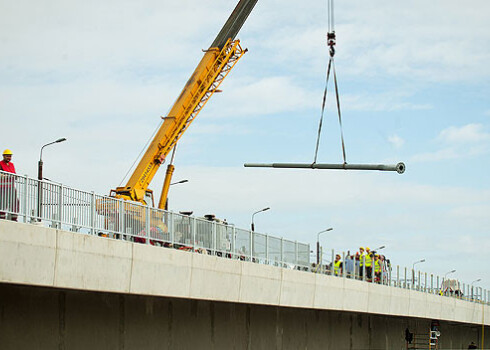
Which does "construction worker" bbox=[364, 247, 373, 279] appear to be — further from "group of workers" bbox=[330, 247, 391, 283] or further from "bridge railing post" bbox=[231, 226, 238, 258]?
"bridge railing post" bbox=[231, 226, 238, 258]

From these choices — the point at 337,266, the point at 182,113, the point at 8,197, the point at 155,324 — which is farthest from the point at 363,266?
the point at 8,197

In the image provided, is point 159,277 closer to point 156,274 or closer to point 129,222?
point 156,274

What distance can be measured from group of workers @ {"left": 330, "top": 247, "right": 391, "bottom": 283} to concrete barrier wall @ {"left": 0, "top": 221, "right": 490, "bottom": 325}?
121 cm

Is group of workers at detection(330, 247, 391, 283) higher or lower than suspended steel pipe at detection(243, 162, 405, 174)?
lower

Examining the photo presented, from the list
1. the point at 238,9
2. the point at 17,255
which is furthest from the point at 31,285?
the point at 238,9

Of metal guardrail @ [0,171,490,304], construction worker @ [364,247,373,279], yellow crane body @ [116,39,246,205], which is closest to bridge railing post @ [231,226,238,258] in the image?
metal guardrail @ [0,171,490,304]

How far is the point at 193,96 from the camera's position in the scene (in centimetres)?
3541

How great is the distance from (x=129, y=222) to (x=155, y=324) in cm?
267

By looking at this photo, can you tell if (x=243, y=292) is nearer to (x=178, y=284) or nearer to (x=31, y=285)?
(x=178, y=284)

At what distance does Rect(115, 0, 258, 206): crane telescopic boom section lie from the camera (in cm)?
3356

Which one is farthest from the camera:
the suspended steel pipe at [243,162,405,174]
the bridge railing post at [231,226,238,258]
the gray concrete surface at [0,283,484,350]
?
the bridge railing post at [231,226,238,258]

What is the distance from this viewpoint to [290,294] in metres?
28.1

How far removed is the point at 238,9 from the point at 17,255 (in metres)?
22.1

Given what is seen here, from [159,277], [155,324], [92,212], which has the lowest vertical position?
[155,324]
